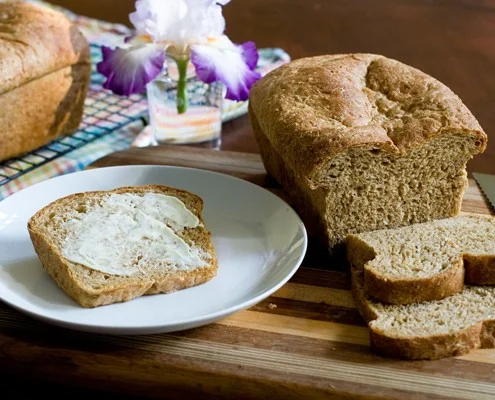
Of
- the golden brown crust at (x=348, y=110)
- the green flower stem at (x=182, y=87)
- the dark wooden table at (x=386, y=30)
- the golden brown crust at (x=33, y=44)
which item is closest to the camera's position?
the golden brown crust at (x=348, y=110)

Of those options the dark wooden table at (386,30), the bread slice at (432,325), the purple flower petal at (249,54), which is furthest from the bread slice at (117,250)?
the dark wooden table at (386,30)

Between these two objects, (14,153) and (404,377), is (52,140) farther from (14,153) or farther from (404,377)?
(404,377)

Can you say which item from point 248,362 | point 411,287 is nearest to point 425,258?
point 411,287

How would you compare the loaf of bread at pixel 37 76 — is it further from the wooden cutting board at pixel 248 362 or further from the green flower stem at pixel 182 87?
the wooden cutting board at pixel 248 362

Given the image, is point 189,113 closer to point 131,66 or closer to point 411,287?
point 131,66

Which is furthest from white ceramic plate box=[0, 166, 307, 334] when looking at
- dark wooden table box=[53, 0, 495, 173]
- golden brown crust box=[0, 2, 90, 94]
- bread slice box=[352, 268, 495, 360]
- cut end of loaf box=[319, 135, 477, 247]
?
dark wooden table box=[53, 0, 495, 173]

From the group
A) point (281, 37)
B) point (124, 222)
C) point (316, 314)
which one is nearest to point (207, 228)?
point (124, 222)
